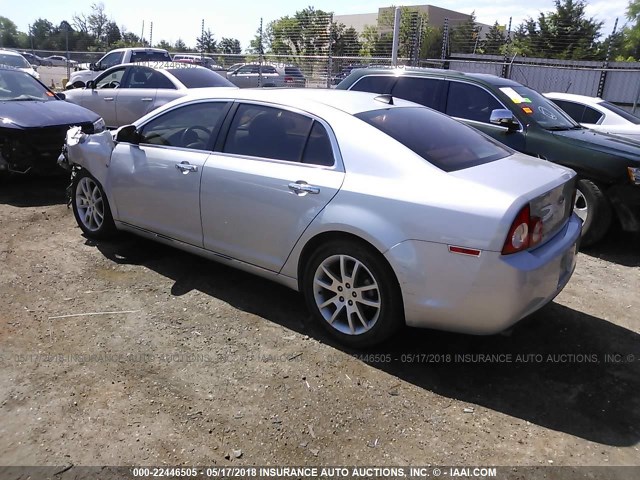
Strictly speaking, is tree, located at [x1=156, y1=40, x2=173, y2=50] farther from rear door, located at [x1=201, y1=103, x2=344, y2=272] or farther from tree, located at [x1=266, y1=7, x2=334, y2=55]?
rear door, located at [x1=201, y1=103, x2=344, y2=272]

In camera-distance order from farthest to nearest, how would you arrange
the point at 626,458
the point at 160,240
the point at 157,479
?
→ the point at 160,240
the point at 626,458
the point at 157,479

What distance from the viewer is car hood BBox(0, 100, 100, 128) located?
6.64 m

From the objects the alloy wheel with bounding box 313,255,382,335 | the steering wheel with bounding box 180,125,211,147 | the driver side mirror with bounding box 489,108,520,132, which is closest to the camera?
the alloy wheel with bounding box 313,255,382,335

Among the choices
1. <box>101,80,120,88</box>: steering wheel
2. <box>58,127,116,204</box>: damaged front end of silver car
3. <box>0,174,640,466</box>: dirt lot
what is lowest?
<box>0,174,640,466</box>: dirt lot

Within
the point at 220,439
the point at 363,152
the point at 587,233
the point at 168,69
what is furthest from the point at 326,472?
the point at 168,69

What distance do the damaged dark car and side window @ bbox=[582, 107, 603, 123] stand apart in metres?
7.78

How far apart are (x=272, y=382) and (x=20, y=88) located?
7018 mm

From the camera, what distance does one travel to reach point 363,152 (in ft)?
10.9

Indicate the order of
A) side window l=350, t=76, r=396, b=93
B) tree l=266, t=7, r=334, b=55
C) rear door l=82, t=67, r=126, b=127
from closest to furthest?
side window l=350, t=76, r=396, b=93 → rear door l=82, t=67, r=126, b=127 → tree l=266, t=7, r=334, b=55

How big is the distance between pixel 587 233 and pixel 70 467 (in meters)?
5.20

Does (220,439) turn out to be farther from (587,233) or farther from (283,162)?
(587,233)

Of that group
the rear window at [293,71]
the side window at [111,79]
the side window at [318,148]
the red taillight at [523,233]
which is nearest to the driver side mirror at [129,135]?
the side window at [318,148]

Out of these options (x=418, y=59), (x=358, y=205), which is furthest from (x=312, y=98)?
(x=418, y=59)

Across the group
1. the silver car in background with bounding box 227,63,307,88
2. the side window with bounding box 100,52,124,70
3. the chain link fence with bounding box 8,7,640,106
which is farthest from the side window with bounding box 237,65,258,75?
the side window with bounding box 100,52,124,70
